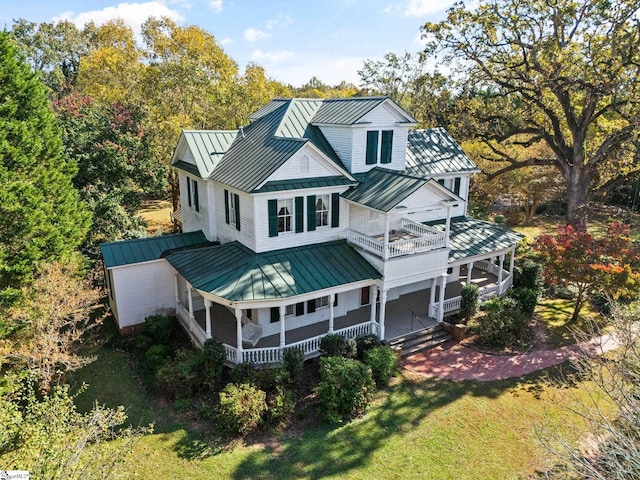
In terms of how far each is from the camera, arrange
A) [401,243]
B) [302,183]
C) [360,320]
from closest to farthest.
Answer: [302,183], [401,243], [360,320]

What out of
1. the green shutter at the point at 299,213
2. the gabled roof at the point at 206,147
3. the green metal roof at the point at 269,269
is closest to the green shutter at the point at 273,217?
the green metal roof at the point at 269,269

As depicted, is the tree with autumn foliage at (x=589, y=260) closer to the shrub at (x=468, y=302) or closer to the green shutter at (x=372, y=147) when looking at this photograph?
the shrub at (x=468, y=302)

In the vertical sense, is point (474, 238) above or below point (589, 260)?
above

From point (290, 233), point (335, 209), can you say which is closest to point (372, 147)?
point (335, 209)

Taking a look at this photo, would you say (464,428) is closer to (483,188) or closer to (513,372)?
(513,372)

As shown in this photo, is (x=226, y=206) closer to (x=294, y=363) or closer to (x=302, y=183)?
(x=302, y=183)

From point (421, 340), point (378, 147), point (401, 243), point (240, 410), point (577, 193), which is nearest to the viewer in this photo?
point (240, 410)

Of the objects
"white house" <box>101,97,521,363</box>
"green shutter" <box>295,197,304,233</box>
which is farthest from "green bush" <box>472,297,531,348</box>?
"green shutter" <box>295,197,304,233</box>
